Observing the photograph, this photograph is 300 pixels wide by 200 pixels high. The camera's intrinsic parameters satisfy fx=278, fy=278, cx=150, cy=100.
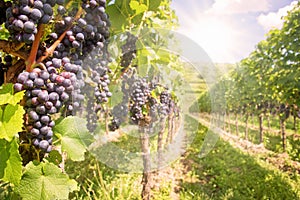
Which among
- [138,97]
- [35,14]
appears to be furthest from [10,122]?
[138,97]

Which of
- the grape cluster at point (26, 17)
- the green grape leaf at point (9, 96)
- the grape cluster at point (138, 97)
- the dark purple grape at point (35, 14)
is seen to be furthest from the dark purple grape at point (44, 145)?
the grape cluster at point (138, 97)

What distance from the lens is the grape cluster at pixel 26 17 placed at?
1181 millimetres

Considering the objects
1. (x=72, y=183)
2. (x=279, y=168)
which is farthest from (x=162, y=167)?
(x=72, y=183)

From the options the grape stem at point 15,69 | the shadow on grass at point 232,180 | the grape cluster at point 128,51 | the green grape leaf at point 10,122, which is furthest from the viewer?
the shadow on grass at point 232,180

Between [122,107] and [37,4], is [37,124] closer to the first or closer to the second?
[37,4]

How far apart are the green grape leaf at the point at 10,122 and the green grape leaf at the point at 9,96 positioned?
0.10 feet

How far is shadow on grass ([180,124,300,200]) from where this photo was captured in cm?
745

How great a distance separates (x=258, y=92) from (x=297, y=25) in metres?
7.17

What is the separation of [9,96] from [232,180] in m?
8.92

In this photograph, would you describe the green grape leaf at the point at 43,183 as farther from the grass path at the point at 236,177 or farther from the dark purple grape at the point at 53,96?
the grass path at the point at 236,177

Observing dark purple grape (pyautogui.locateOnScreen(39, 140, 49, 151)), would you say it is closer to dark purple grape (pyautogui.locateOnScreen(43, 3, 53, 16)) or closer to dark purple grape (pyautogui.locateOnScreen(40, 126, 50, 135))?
dark purple grape (pyautogui.locateOnScreen(40, 126, 50, 135))

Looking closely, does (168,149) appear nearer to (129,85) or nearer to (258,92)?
(258,92)

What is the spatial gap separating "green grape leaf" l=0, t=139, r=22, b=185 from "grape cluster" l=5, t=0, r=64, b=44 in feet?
1.52

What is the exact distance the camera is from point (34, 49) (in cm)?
130
